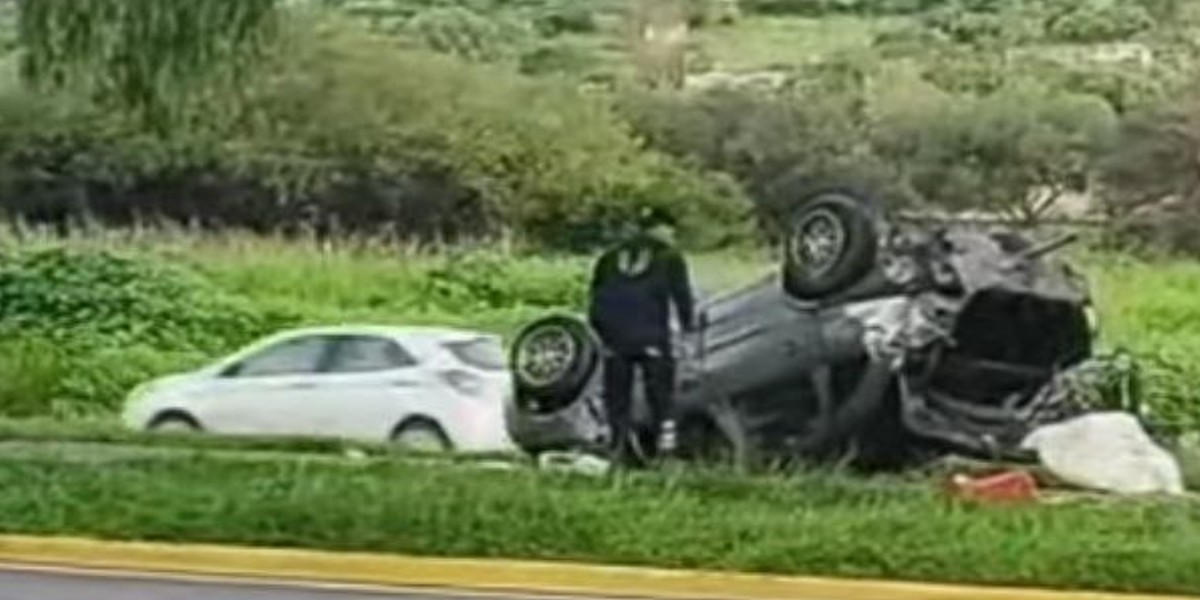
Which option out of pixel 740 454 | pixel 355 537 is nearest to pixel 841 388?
pixel 740 454

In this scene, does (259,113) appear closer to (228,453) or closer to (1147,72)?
(228,453)

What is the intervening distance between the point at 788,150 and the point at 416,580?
1.21 meters

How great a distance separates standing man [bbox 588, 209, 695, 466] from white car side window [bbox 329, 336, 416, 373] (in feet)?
1.40

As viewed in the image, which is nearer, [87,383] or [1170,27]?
[1170,27]

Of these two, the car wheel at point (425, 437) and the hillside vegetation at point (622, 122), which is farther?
the car wheel at point (425, 437)

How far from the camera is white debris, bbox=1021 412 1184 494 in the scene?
583 cm

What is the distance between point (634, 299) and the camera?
6047 millimetres

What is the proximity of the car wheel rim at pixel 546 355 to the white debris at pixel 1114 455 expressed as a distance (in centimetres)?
103

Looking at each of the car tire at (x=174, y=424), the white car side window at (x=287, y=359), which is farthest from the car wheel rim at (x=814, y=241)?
the car tire at (x=174, y=424)

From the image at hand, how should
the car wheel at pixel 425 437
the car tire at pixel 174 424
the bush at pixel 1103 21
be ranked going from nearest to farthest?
1. the bush at pixel 1103 21
2. the car wheel at pixel 425 437
3. the car tire at pixel 174 424

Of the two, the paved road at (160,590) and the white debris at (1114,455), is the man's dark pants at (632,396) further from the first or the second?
the white debris at (1114,455)

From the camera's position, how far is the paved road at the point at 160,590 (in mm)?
Result: 6012

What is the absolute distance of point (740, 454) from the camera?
6020 mm

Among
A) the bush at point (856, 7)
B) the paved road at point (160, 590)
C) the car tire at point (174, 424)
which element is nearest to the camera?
the bush at point (856, 7)
